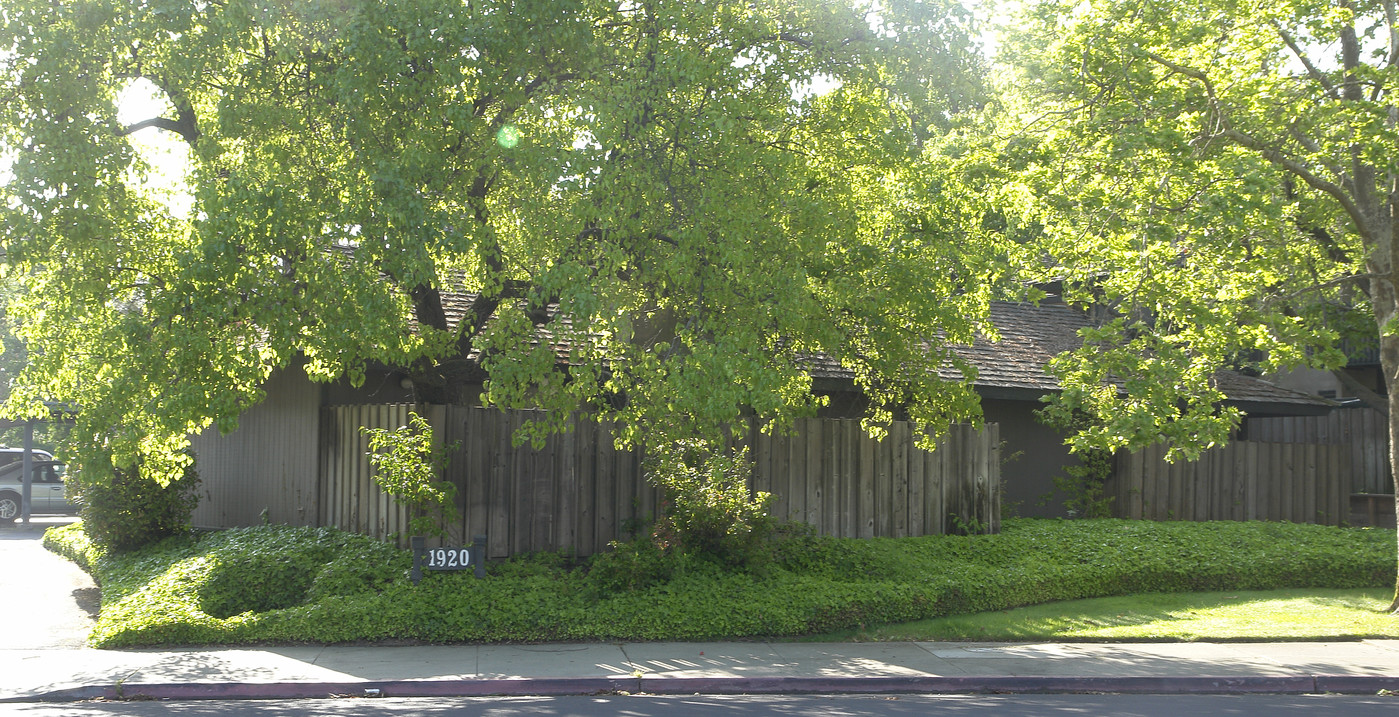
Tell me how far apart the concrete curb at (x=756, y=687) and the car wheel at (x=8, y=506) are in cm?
2204

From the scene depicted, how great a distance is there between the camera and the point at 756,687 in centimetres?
927

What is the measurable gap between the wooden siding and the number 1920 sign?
182 inches

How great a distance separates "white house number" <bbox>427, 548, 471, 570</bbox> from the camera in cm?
1160

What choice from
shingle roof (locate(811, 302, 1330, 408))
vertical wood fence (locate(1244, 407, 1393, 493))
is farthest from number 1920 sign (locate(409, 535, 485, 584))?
vertical wood fence (locate(1244, 407, 1393, 493))

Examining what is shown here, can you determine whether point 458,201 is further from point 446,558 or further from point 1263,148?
point 1263,148

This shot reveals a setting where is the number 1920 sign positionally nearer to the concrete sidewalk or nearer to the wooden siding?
the concrete sidewalk

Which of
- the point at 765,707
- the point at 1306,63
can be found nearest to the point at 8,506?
the point at 765,707

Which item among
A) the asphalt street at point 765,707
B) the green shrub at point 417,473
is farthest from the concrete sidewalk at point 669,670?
the green shrub at point 417,473

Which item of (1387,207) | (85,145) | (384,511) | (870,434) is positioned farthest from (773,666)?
(1387,207)

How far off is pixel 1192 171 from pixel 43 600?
49.1 feet

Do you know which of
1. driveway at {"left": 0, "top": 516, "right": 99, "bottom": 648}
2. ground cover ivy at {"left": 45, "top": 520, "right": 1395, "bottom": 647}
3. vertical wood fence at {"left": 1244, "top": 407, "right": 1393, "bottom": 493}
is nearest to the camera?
ground cover ivy at {"left": 45, "top": 520, "right": 1395, "bottom": 647}

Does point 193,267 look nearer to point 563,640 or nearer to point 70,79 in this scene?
point 70,79

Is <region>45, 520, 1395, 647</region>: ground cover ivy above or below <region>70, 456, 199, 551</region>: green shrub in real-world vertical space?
below

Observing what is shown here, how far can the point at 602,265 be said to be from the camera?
10836 mm
